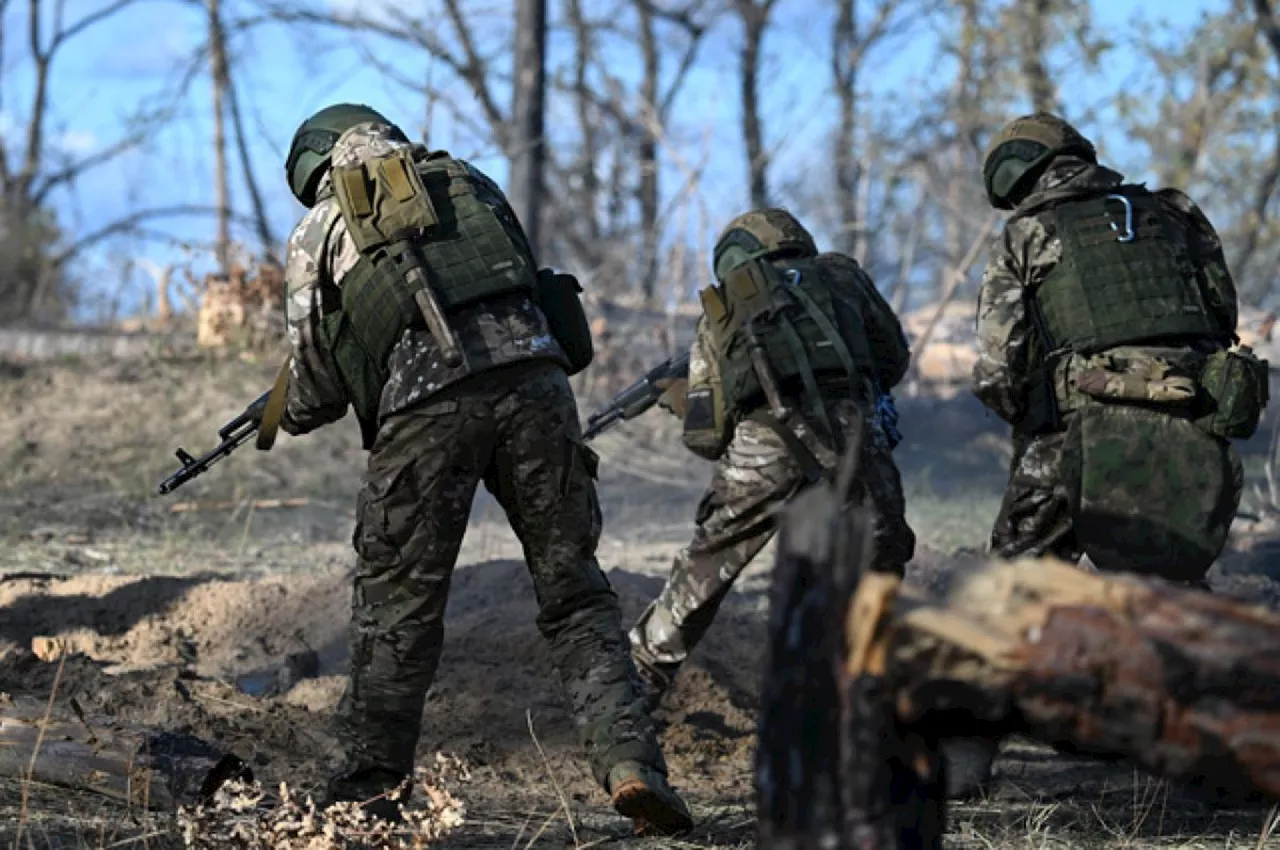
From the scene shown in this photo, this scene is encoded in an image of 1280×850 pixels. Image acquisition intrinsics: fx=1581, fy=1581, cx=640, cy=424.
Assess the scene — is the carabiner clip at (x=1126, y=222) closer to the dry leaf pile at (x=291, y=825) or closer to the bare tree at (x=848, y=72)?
the dry leaf pile at (x=291, y=825)

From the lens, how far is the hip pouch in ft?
16.4

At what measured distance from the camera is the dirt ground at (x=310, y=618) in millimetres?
4598

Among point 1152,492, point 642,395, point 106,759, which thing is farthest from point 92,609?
point 1152,492

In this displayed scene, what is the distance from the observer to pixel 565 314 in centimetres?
458

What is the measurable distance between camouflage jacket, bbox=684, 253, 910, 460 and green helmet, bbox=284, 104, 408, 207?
5.23ft

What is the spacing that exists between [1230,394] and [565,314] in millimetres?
2103

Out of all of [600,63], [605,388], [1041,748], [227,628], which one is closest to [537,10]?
[605,388]

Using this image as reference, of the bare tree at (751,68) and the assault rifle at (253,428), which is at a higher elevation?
the bare tree at (751,68)

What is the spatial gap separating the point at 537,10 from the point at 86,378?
543cm

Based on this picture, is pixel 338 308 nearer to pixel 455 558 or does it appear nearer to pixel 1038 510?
pixel 455 558

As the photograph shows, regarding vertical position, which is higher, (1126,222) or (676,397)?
(1126,222)

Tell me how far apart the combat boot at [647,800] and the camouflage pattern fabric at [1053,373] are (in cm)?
167

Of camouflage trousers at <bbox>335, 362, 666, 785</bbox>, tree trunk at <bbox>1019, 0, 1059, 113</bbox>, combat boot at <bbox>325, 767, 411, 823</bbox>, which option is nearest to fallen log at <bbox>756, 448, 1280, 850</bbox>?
camouflage trousers at <bbox>335, 362, 666, 785</bbox>

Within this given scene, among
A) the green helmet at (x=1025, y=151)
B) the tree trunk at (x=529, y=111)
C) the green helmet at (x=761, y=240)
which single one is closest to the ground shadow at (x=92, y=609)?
the green helmet at (x=761, y=240)
